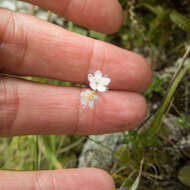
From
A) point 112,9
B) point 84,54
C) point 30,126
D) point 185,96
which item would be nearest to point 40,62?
point 84,54

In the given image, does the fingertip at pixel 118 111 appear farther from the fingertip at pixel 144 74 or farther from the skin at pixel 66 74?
the fingertip at pixel 144 74

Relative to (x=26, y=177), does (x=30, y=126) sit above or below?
above

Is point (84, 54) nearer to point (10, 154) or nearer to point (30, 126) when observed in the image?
point (30, 126)

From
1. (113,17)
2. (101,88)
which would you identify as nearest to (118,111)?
(101,88)

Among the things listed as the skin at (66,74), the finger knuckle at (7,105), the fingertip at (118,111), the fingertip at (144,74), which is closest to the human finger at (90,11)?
the skin at (66,74)

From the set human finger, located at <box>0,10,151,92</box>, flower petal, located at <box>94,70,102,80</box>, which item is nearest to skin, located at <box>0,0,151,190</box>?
human finger, located at <box>0,10,151,92</box>

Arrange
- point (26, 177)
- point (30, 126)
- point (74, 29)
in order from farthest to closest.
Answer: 1. point (74, 29)
2. point (30, 126)
3. point (26, 177)

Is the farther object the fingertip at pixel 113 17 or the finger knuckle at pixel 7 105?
the fingertip at pixel 113 17
